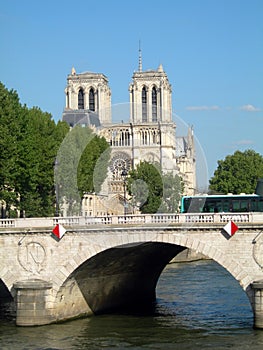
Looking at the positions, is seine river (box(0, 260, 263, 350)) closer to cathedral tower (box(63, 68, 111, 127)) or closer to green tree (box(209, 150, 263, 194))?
green tree (box(209, 150, 263, 194))

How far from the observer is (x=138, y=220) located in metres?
39.9

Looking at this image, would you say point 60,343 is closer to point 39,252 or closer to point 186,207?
point 39,252

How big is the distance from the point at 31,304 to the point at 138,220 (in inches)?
265

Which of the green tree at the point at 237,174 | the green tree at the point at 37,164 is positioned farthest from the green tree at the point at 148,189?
the green tree at the point at 237,174

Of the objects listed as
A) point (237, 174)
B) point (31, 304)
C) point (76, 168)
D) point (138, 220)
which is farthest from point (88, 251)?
point (237, 174)

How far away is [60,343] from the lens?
35844 mm

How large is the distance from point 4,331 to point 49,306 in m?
2.62

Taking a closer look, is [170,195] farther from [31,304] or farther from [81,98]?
[81,98]

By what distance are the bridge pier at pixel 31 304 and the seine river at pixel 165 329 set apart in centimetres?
53

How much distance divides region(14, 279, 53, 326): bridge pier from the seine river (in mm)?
526

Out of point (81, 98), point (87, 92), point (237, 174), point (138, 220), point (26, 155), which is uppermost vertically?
point (87, 92)

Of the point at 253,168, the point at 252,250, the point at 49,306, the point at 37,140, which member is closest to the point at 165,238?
the point at 252,250

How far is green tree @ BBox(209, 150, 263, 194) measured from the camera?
118812 millimetres

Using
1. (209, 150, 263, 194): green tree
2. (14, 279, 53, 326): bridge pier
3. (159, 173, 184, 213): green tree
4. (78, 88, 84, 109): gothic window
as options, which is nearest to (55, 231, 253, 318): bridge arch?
(14, 279, 53, 326): bridge pier
